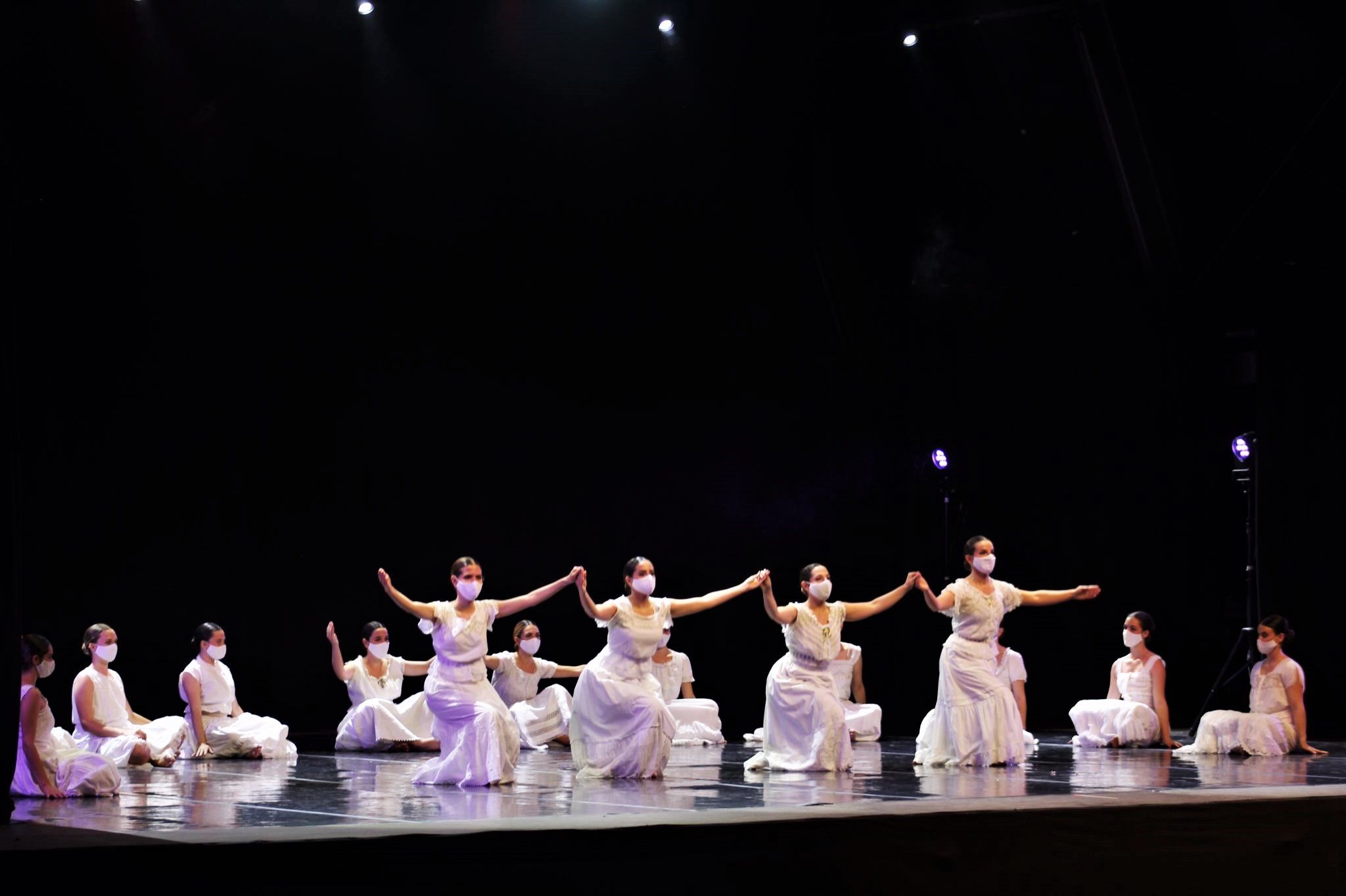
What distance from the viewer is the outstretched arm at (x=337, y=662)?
10.6 metres

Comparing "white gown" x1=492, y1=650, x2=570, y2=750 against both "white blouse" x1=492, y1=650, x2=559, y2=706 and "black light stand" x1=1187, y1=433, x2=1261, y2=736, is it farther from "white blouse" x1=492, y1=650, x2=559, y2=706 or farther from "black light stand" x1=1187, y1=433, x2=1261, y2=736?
"black light stand" x1=1187, y1=433, x2=1261, y2=736

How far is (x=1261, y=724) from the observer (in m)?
10.5

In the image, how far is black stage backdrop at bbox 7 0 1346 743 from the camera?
415 inches

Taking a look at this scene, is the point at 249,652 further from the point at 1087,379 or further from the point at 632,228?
the point at 1087,379

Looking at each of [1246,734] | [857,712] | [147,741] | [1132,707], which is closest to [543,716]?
[857,712]

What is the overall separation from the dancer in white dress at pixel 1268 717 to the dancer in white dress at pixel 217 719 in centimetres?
582

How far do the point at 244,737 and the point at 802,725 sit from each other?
11.9ft

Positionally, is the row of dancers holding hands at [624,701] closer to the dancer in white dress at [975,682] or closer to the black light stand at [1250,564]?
the dancer in white dress at [975,682]

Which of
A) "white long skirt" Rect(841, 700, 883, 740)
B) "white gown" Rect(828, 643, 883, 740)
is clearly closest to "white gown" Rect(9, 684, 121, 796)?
"white gown" Rect(828, 643, 883, 740)

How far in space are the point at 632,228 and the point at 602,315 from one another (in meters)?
0.70

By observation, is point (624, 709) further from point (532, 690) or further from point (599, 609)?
point (532, 690)

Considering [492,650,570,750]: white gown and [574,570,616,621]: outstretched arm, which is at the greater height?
[574,570,616,621]: outstretched arm

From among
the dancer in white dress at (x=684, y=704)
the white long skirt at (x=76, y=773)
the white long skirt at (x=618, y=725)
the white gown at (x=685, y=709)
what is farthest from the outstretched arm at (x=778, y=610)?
the white long skirt at (x=76, y=773)

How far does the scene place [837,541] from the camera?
13.7m
